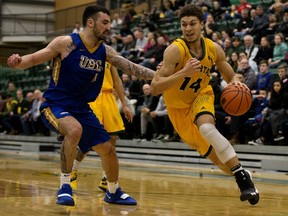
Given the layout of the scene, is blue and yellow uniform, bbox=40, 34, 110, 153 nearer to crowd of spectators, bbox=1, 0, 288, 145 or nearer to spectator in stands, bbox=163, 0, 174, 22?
crowd of spectators, bbox=1, 0, 288, 145

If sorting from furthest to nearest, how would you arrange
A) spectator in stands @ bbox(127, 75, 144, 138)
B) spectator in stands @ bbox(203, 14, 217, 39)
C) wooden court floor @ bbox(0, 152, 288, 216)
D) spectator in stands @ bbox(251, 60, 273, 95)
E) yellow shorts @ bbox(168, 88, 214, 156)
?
1. spectator in stands @ bbox(203, 14, 217, 39)
2. spectator in stands @ bbox(127, 75, 144, 138)
3. spectator in stands @ bbox(251, 60, 273, 95)
4. yellow shorts @ bbox(168, 88, 214, 156)
5. wooden court floor @ bbox(0, 152, 288, 216)

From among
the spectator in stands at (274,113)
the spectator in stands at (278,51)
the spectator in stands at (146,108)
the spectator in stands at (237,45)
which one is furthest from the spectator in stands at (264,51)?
the spectator in stands at (146,108)

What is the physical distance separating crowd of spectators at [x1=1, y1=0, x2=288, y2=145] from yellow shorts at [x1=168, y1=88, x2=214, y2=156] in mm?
5280

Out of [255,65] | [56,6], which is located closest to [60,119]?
[255,65]

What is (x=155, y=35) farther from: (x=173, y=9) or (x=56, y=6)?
(x=56, y=6)

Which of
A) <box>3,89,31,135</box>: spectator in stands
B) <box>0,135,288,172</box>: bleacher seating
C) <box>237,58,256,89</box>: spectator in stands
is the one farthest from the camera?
<box>3,89,31,135</box>: spectator in stands

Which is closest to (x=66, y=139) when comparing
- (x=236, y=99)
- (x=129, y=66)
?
(x=129, y=66)

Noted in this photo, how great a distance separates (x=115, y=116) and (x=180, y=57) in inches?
80.8

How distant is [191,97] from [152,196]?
52.8 inches

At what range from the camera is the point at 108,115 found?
7.60 m

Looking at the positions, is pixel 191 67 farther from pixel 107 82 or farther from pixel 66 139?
pixel 107 82

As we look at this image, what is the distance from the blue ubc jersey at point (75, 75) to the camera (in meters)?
5.59

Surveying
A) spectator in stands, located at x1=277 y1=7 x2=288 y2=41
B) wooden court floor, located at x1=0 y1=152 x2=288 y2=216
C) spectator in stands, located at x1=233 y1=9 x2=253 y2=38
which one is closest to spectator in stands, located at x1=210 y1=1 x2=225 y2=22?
spectator in stands, located at x1=233 y1=9 x2=253 y2=38

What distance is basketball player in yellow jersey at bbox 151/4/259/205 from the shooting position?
5609 millimetres
